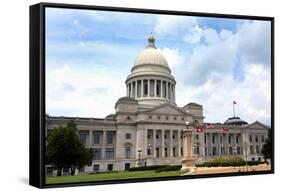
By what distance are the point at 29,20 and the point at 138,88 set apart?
210cm

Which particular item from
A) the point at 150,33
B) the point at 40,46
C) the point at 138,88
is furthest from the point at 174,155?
the point at 40,46

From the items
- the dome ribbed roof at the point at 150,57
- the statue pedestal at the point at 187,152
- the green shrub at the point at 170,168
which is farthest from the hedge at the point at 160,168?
the dome ribbed roof at the point at 150,57

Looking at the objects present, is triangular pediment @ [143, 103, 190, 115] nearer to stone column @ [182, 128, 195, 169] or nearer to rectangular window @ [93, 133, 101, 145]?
stone column @ [182, 128, 195, 169]

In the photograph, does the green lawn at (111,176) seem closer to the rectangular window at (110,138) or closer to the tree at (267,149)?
the rectangular window at (110,138)

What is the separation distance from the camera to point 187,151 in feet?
29.5

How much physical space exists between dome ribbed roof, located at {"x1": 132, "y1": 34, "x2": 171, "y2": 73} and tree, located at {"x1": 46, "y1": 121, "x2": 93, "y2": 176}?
1.50m

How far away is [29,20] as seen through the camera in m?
7.89

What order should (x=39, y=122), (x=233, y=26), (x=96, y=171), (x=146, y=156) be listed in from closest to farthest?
(x=39, y=122) → (x=96, y=171) → (x=146, y=156) → (x=233, y=26)

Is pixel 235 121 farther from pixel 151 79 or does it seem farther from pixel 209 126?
pixel 151 79

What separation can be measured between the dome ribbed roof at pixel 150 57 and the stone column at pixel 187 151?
1.19 m

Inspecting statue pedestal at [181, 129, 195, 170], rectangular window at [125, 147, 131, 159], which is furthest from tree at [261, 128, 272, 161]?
→ rectangular window at [125, 147, 131, 159]

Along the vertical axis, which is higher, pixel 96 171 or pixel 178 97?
pixel 178 97

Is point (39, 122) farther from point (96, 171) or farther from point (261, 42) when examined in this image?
point (261, 42)

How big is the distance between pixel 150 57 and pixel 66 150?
6.57 feet
